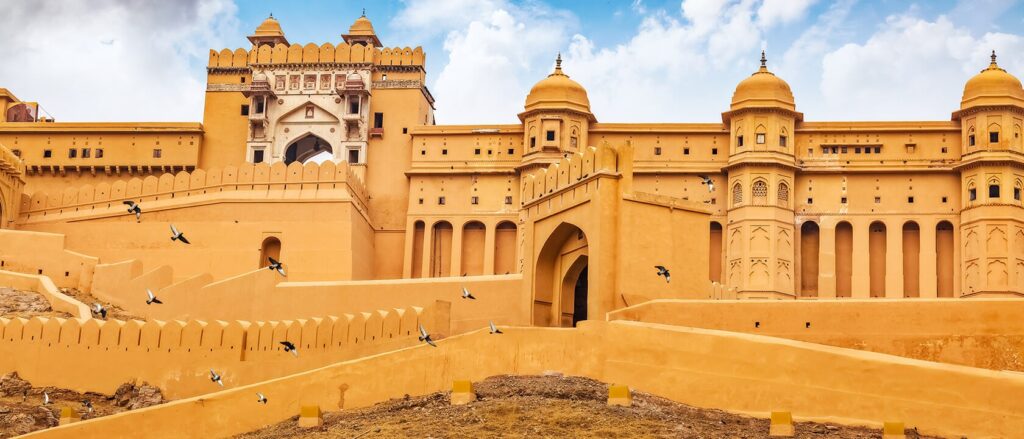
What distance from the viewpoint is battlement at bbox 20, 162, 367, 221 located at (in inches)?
1790

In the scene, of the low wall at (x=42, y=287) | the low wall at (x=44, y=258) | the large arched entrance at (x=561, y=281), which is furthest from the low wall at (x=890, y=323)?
the low wall at (x=44, y=258)

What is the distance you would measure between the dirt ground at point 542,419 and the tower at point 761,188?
23141 mm

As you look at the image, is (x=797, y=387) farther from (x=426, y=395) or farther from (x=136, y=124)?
(x=136, y=124)

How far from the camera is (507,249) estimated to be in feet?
164

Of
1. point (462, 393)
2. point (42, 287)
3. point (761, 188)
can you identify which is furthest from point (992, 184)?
point (42, 287)

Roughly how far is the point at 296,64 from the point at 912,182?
21.8m

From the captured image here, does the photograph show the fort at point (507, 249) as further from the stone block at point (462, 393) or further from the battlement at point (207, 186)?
the stone block at point (462, 393)

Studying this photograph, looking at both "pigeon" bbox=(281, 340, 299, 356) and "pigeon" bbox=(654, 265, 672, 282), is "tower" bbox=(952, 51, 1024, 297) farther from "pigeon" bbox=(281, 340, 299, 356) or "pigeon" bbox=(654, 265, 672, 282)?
"pigeon" bbox=(281, 340, 299, 356)

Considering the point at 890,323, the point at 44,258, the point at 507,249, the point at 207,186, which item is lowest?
the point at 890,323

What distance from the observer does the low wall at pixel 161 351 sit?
103 ft

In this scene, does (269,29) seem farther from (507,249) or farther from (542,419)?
(542,419)

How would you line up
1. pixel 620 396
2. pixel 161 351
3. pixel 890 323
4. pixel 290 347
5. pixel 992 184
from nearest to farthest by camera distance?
pixel 620 396
pixel 890 323
pixel 290 347
pixel 161 351
pixel 992 184

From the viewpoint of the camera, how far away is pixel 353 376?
25.7 metres

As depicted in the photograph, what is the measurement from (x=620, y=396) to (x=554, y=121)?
89.8ft
